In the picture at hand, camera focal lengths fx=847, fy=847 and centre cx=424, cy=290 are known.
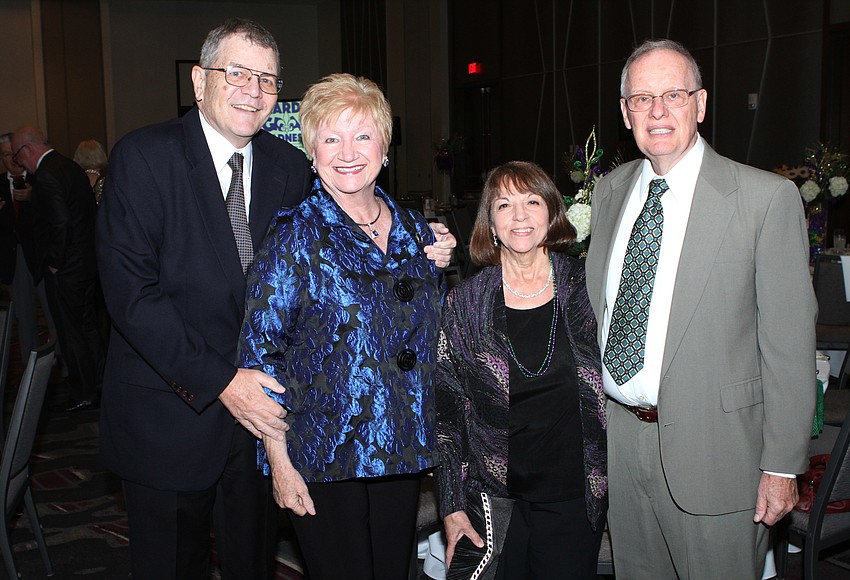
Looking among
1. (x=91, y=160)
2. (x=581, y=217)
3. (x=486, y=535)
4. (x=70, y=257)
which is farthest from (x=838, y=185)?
(x=91, y=160)

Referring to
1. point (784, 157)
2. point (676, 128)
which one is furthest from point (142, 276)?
point (784, 157)

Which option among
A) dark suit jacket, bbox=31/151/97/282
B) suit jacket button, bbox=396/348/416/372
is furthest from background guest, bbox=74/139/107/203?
suit jacket button, bbox=396/348/416/372

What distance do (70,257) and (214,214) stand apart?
14.7 ft

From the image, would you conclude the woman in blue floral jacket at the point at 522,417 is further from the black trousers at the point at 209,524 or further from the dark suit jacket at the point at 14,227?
the dark suit jacket at the point at 14,227

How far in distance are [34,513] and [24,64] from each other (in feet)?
51.8

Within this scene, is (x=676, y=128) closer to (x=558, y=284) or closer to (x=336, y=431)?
(x=558, y=284)

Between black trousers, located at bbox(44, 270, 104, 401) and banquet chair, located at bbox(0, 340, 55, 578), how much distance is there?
3090 millimetres

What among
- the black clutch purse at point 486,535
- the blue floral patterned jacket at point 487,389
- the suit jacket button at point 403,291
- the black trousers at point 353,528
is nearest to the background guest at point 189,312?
the black trousers at point 353,528

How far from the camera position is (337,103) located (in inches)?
83.0

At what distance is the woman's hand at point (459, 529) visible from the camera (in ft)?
7.58

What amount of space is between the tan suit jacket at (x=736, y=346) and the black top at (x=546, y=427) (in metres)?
0.24

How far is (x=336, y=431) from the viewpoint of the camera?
2.07 metres

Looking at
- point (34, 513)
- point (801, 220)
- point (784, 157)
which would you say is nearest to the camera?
point (801, 220)

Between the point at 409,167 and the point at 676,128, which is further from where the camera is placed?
the point at 409,167
